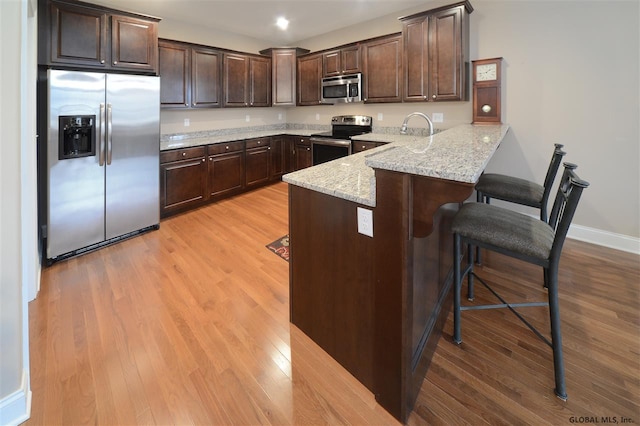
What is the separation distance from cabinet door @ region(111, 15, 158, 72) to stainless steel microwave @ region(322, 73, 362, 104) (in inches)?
100

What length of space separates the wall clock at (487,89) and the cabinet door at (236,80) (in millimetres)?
3439

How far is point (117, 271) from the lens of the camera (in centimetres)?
278

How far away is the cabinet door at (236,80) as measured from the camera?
5012 mm

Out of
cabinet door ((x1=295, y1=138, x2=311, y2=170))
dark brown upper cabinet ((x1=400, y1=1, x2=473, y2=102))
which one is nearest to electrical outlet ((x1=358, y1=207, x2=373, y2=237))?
dark brown upper cabinet ((x1=400, y1=1, x2=473, y2=102))

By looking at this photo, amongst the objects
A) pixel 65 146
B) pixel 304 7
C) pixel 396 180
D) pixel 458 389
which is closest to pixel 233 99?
pixel 304 7

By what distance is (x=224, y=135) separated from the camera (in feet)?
18.0

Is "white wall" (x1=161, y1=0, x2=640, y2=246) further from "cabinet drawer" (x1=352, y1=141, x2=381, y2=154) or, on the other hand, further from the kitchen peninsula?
the kitchen peninsula

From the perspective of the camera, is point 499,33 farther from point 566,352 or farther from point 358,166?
point 566,352

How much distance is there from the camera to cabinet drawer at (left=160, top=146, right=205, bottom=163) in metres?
4.00

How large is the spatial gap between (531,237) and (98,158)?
360cm

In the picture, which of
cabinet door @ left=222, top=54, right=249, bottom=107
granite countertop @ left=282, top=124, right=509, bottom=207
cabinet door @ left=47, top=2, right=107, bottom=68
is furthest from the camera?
cabinet door @ left=222, top=54, right=249, bottom=107

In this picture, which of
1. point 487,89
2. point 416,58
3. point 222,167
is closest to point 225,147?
point 222,167

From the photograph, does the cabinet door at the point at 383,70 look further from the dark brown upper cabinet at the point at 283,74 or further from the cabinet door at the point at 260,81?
the cabinet door at the point at 260,81

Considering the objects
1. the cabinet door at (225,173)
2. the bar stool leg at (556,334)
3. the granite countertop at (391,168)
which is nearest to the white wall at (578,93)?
the granite countertop at (391,168)
